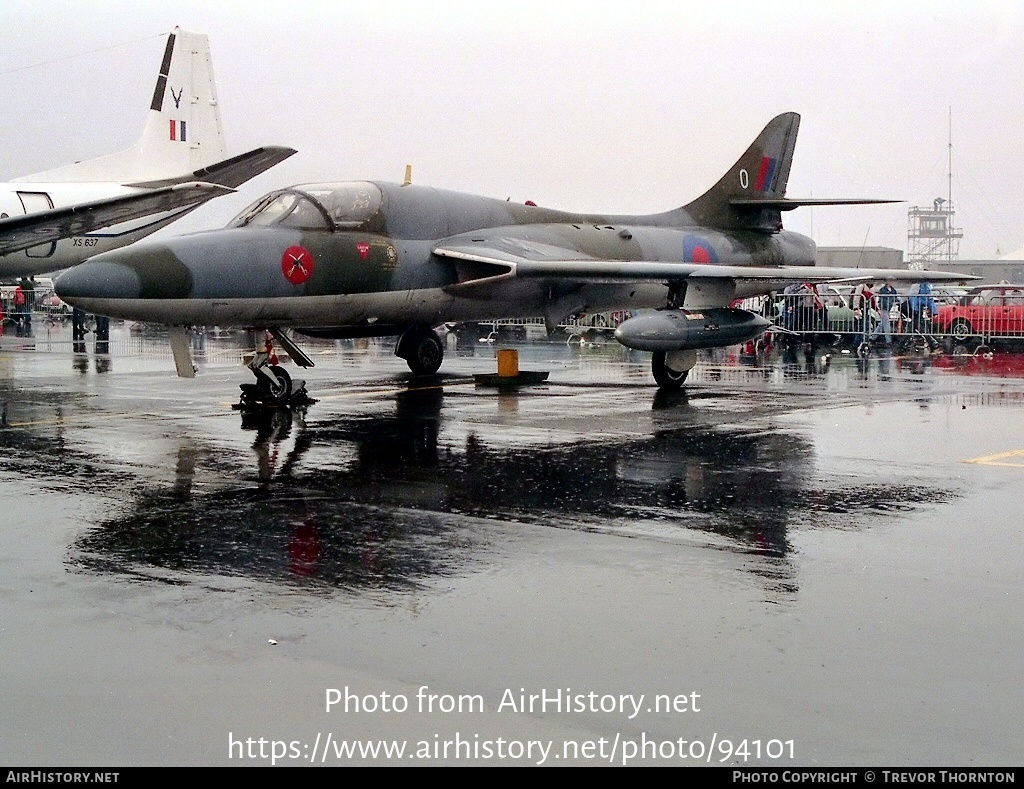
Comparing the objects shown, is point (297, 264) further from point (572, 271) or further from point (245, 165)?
point (245, 165)

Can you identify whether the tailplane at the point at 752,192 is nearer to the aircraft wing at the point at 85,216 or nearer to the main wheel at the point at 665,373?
the main wheel at the point at 665,373

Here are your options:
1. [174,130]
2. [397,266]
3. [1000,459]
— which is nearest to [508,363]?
[397,266]

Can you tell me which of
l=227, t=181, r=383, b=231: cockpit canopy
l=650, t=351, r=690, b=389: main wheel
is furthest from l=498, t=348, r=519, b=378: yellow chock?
l=227, t=181, r=383, b=231: cockpit canopy

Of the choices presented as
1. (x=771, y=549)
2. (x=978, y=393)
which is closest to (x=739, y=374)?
(x=978, y=393)

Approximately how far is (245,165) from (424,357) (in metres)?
7.24

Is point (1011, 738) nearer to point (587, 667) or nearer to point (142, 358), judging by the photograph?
point (587, 667)

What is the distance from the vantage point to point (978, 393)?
53.3ft

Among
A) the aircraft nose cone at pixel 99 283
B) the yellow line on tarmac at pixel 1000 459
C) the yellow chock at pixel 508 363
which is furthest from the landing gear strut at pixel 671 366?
the aircraft nose cone at pixel 99 283

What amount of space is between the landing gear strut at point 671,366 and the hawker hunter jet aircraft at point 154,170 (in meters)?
9.27

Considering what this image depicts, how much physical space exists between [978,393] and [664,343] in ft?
14.3

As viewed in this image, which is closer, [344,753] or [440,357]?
[344,753]

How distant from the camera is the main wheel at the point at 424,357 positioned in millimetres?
18703

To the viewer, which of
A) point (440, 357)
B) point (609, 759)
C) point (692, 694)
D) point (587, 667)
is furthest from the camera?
point (440, 357)

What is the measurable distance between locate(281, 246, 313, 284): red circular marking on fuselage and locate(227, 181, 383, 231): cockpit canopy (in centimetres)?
41
